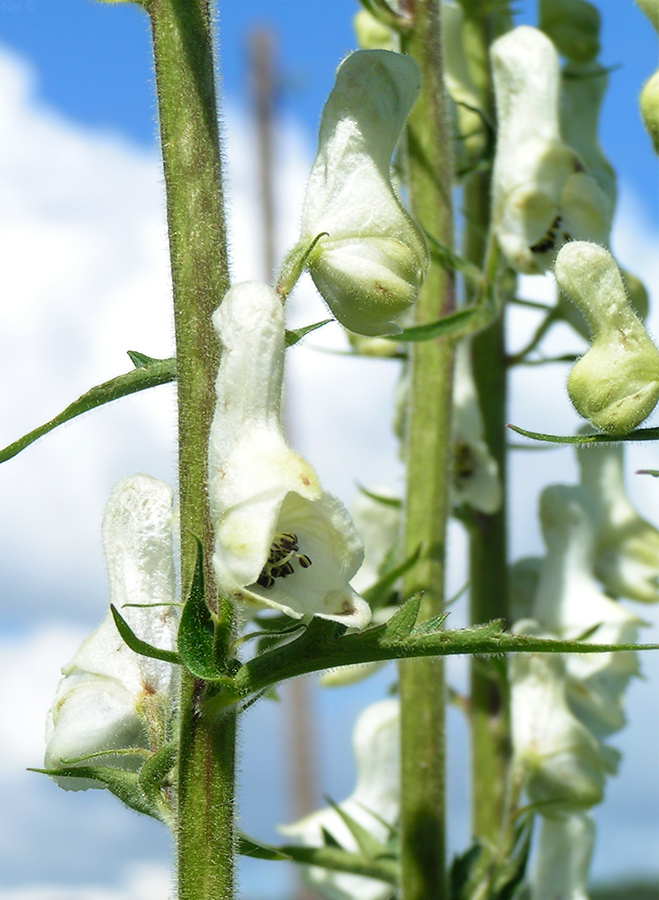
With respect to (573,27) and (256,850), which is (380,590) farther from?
(573,27)

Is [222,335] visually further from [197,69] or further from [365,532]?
[365,532]

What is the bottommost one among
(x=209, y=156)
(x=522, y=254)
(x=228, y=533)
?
(x=228, y=533)

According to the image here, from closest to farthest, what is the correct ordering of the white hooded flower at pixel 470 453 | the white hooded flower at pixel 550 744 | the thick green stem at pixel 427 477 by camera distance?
the thick green stem at pixel 427 477
the white hooded flower at pixel 550 744
the white hooded flower at pixel 470 453

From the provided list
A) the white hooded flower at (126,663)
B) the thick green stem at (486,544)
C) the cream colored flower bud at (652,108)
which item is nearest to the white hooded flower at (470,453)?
the thick green stem at (486,544)

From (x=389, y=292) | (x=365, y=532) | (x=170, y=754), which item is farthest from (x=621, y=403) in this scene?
(x=365, y=532)

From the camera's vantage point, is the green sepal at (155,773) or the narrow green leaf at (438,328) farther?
the narrow green leaf at (438,328)

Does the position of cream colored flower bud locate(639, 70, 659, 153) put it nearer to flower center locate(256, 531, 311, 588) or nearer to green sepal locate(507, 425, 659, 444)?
green sepal locate(507, 425, 659, 444)

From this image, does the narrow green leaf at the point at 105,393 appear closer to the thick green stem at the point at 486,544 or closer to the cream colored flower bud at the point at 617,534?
the thick green stem at the point at 486,544
